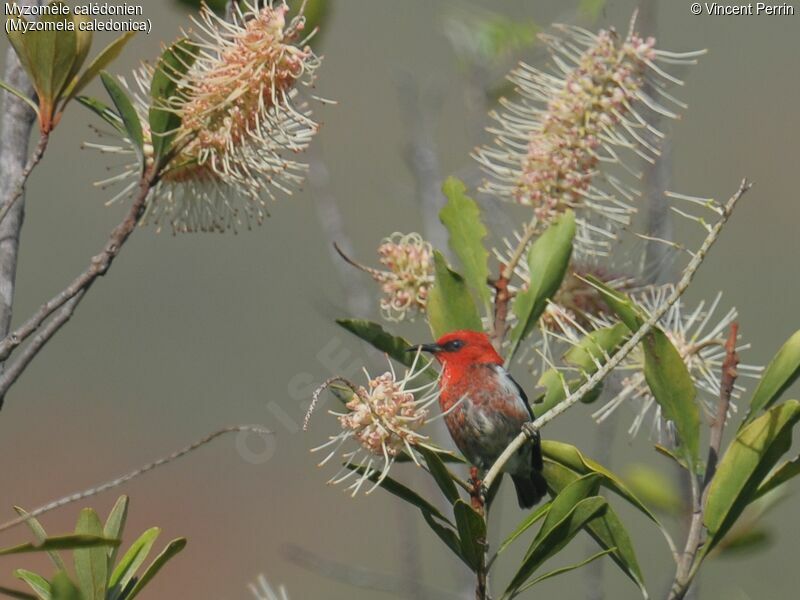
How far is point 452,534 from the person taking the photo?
1.28 m

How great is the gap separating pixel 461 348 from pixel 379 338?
0.20 m

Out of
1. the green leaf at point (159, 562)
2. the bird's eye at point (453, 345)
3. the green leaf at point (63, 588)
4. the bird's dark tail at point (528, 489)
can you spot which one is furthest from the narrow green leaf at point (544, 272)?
the green leaf at point (63, 588)

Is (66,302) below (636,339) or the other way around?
below

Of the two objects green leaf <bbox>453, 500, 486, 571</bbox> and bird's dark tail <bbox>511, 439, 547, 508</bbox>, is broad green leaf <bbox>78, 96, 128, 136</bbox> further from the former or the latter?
bird's dark tail <bbox>511, 439, 547, 508</bbox>

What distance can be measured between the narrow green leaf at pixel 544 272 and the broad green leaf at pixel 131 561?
59 cm

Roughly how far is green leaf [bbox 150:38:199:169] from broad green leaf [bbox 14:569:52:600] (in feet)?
1.74

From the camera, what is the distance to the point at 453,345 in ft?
5.57

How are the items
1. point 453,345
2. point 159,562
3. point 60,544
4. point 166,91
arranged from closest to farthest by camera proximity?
point 60,544, point 159,562, point 166,91, point 453,345

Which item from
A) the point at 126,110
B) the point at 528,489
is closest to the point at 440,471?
the point at 126,110

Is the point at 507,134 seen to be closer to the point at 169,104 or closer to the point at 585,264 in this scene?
the point at 585,264

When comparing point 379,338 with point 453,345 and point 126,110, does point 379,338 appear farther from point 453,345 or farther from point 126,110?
point 126,110

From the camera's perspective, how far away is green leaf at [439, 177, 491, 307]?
1694 millimetres

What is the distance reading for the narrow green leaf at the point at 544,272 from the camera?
5.22ft

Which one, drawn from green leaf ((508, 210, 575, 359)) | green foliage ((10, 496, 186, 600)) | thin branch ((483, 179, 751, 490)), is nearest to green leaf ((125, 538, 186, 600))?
green foliage ((10, 496, 186, 600))
